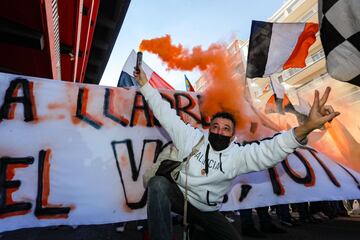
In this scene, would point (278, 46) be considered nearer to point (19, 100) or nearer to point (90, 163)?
point (90, 163)

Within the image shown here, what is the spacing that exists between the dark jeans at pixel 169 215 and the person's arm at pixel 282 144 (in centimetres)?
46

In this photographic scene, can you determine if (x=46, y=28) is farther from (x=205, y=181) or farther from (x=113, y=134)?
(x=205, y=181)

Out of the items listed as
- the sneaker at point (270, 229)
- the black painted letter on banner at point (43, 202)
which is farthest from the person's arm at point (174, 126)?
the sneaker at point (270, 229)

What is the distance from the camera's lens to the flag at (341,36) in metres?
2.86

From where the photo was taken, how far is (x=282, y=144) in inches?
87.2

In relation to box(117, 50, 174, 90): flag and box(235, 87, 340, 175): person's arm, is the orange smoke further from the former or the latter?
box(117, 50, 174, 90): flag

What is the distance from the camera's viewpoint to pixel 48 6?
3438 mm

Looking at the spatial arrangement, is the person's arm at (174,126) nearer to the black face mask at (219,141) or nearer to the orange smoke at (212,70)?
the black face mask at (219,141)

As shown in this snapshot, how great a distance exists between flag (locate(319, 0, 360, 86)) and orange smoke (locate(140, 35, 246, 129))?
45.0 inches

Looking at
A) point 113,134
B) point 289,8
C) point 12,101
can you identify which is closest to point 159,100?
point 113,134

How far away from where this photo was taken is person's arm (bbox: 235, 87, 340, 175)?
2154mm

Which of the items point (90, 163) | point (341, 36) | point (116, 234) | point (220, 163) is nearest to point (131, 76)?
point (116, 234)

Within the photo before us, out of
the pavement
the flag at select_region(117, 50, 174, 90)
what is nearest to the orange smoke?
the pavement

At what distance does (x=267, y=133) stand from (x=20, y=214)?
3170mm
